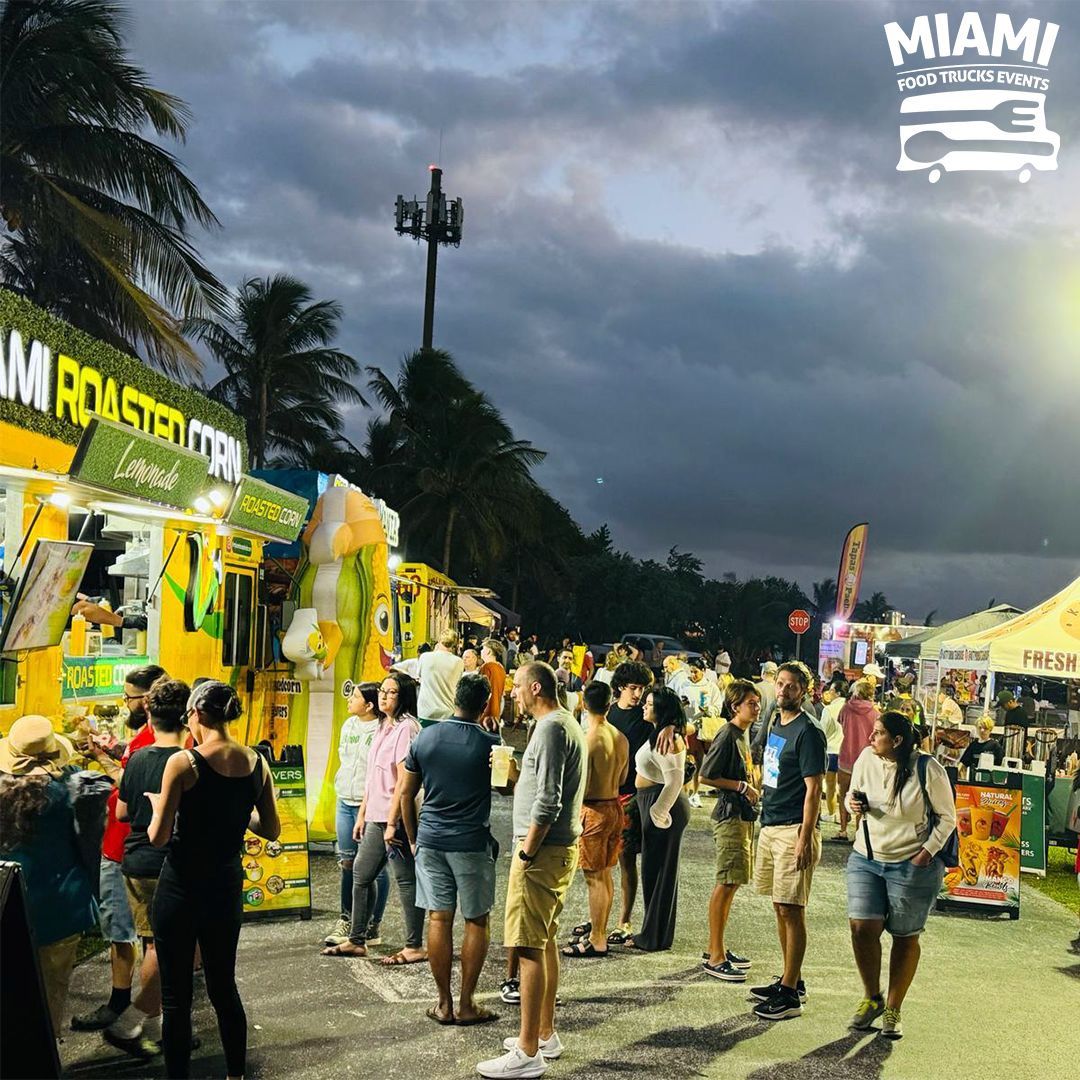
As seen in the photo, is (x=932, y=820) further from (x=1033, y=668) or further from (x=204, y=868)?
(x=1033, y=668)

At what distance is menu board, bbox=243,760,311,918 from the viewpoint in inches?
293

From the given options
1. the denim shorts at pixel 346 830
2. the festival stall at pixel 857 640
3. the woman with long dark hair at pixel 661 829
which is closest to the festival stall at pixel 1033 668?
the woman with long dark hair at pixel 661 829

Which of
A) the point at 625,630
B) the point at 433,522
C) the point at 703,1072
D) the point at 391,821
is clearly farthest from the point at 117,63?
the point at 625,630

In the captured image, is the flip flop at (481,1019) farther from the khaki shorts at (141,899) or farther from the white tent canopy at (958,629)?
the white tent canopy at (958,629)

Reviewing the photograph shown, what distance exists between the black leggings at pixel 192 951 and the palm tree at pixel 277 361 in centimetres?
2766

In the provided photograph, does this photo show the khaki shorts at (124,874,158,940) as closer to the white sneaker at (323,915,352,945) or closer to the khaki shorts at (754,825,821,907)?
the white sneaker at (323,915,352,945)

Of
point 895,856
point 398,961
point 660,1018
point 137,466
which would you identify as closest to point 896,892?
point 895,856

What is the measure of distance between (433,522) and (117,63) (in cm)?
2191

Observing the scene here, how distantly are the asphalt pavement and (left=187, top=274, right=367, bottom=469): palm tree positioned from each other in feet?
85.0

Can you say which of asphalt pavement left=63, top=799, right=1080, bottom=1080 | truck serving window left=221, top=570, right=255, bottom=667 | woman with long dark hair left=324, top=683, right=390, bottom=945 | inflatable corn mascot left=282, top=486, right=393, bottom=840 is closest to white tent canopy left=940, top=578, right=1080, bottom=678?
asphalt pavement left=63, top=799, right=1080, bottom=1080

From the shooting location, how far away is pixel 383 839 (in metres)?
6.73

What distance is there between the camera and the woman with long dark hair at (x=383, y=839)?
21.9 feet

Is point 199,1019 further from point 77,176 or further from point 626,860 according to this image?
point 77,176

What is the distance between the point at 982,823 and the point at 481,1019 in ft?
16.2
